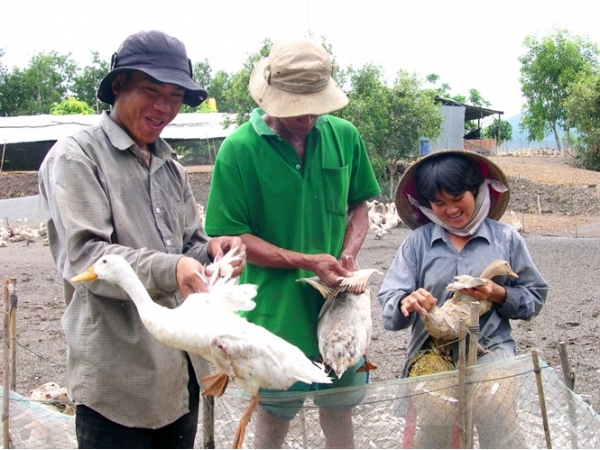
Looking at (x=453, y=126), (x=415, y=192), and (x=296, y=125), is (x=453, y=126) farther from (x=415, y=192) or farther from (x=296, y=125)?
(x=296, y=125)

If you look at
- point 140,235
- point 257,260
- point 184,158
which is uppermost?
point 140,235

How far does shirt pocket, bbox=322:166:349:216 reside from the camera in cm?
302

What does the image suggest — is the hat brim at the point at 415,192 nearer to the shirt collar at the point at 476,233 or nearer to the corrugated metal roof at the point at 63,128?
the shirt collar at the point at 476,233

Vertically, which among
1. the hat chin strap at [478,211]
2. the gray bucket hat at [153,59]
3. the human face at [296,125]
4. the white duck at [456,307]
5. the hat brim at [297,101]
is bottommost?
the white duck at [456,307]

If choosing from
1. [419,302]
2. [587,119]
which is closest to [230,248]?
[419,302]

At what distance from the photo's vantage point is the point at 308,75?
287 centimetres

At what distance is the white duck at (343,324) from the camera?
2891 millimetres

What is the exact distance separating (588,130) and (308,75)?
82.9 ft

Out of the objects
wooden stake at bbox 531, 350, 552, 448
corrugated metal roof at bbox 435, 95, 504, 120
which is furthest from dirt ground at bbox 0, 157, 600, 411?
corrugated metal roof at bbox 435, 95, 504, 120

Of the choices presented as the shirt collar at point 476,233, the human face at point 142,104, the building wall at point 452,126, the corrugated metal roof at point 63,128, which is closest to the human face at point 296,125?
the human face at point 142,104

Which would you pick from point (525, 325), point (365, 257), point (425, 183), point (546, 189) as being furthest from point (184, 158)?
point (425, 183)

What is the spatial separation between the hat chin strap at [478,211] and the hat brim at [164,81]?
47.5 inches

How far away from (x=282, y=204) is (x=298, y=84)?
0.52m

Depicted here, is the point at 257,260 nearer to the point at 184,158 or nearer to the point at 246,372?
the point at 246,372
